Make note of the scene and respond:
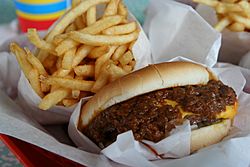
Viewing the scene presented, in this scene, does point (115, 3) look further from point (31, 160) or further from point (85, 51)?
point (31, 160)

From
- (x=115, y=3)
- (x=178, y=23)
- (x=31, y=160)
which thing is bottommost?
(x=31, y=160)

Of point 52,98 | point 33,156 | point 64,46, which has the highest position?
point 64,46

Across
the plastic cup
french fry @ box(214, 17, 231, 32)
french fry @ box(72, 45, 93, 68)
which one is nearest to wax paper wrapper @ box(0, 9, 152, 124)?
french fry @ box(72, 45, 93, 68)

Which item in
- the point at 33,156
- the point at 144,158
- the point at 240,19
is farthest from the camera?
the point at 240,19

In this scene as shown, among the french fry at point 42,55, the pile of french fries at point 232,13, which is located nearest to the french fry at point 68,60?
the french fry at point 42,55

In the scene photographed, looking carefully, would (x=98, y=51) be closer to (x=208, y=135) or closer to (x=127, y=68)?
(x=127, y=68)

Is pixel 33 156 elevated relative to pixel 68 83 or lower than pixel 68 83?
lower

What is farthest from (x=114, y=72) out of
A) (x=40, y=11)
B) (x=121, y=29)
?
(x=40, y=11)

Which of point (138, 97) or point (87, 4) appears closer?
point (138, 97)

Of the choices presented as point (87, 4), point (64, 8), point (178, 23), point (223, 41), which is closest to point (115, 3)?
point (87, 4)
